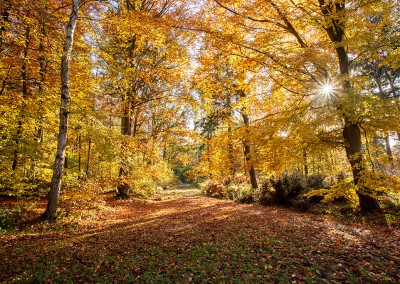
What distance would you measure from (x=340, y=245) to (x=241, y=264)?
261cm

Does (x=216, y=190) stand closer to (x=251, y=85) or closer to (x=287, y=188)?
(x=287, y=188)

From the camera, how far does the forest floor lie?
13.1 ft

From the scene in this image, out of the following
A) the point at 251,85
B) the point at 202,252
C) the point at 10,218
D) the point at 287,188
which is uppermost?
the point at 251,85

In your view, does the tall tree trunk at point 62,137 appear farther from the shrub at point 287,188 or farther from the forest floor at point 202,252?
the shrub at point 287,188

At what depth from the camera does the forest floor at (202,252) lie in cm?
398

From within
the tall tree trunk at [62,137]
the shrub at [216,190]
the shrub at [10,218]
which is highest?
the tall tree trunk at [62,137]

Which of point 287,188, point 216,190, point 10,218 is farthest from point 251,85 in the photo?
point 216,190

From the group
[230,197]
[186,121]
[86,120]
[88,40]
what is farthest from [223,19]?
[230,197]

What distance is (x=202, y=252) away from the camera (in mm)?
5059

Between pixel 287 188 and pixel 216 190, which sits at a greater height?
pixel 287 188

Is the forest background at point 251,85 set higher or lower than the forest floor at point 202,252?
higher

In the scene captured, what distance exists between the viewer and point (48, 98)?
9312 millimetres

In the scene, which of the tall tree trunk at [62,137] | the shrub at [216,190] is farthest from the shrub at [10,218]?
the shrub at [216,190]

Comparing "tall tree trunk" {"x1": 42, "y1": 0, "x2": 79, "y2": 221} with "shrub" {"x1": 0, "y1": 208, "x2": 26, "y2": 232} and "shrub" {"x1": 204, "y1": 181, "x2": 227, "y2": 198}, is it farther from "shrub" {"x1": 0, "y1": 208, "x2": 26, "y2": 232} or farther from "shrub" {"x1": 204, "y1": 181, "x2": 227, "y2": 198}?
"shrub" {"x1": 204, "y1": 181, "x2": 227, "y2": 198}
